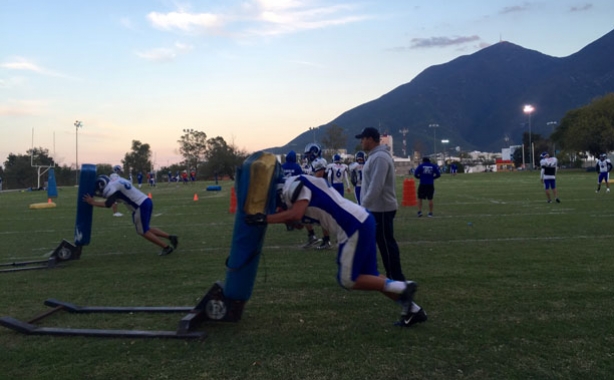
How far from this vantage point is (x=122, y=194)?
9641 mm

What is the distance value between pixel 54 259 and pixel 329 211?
666 centimetres

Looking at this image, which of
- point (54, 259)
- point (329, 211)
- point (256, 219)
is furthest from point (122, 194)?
point (329, 211)

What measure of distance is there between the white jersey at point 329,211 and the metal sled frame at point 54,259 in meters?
6.45

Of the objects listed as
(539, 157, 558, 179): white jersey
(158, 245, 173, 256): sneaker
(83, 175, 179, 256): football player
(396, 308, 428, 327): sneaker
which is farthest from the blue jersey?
(396, 308, 428, 327): sneaker

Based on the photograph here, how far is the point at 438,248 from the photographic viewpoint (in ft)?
32.1

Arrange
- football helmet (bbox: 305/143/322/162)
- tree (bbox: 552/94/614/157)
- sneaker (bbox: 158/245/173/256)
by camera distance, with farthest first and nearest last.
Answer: tree (bbox: 552/94/614/157), football helmet (bbox: 305/143/322/162), sneaker (bbox: 158/245/173/256)

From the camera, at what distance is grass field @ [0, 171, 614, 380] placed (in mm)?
4227

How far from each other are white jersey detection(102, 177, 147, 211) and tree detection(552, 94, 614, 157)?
68.8 meters

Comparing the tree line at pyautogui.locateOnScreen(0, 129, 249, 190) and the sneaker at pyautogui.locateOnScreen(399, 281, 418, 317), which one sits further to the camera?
the tree line at pyautogui.locateOnScreen(0, 129, 249, 190)

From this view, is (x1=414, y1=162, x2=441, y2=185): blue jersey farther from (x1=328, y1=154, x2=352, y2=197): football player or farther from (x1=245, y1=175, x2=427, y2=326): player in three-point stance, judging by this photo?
(x1=245, y1=175, x2=427, y2=326): player in three-point stance

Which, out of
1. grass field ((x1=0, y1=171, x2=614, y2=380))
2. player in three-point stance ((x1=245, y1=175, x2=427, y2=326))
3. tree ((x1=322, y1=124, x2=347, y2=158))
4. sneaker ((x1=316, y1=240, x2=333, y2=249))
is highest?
tree ((x1=322, y1=124, x2=347, y2=158))

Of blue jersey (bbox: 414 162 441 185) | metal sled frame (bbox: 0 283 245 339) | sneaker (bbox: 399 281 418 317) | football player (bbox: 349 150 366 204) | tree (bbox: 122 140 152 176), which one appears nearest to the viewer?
sneaker (bbox: 399 281 418 317)

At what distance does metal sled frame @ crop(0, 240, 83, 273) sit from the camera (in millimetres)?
8961

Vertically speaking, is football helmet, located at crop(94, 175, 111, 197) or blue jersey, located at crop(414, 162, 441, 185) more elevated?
blue jersey, located at crop(414, 162, 441, 185)
